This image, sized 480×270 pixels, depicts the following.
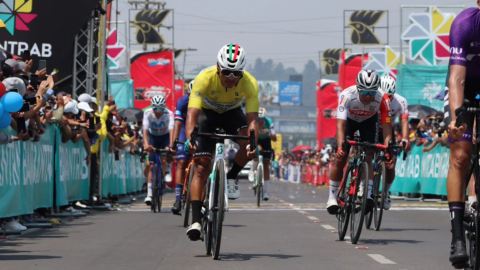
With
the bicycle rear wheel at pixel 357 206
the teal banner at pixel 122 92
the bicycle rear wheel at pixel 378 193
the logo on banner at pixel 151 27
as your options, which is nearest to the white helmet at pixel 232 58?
the bicycle rear wheel at pixel 357 206

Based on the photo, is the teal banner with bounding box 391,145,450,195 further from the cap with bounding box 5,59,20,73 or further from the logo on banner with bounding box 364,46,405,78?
the logo on banner with bounding box 364,46,405,78

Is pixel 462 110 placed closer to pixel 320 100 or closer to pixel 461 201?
pixel 461 201

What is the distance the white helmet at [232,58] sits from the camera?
9.25 meters

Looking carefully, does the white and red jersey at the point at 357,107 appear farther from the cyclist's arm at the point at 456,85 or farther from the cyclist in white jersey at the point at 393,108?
the cyclist's arm at the point at 456,85

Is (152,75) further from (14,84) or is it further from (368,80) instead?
(368,80)

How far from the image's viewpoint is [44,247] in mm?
10562

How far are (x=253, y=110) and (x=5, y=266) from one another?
9.24 feet

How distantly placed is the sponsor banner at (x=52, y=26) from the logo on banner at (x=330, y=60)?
76.6 meters

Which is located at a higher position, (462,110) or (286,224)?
(462,110)

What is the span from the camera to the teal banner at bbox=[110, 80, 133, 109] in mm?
38781

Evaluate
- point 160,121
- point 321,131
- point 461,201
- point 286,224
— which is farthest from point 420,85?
point 461,201

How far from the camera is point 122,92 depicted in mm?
38969

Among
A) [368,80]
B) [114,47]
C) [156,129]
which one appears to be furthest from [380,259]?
[114,47]

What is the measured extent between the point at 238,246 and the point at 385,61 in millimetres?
34098
